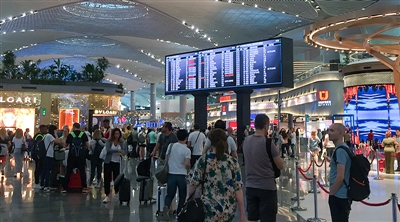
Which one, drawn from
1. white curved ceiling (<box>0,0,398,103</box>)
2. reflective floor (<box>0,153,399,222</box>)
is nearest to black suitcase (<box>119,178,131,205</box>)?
reflective floor (<box>0,153,399,222</box>)

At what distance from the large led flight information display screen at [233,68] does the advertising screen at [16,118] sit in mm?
12318

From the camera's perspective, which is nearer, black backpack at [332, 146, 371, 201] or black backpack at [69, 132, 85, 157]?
black backpack at [332, 146, 371, 201]

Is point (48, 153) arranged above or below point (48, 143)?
below

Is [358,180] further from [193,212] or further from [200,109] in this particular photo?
[200,109]

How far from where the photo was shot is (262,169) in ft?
13.2

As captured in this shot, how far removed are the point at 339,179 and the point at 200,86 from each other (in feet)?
42.7

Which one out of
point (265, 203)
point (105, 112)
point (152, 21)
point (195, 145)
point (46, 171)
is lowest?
point (46, 171)

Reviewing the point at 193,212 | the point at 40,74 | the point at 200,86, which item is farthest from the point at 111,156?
the point at 40,74

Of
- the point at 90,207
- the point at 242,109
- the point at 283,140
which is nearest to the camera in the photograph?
the point at 90,207

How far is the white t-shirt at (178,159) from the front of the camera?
5.76 metres

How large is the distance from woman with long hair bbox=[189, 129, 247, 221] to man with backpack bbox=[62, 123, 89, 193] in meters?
5.62

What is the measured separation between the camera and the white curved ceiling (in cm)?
2256

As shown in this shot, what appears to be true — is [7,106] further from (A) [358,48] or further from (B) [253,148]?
(B) [253,148]

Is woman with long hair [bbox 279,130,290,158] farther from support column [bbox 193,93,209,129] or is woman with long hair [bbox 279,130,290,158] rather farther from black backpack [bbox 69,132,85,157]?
black backpack [bbox 69,132,85,157]
